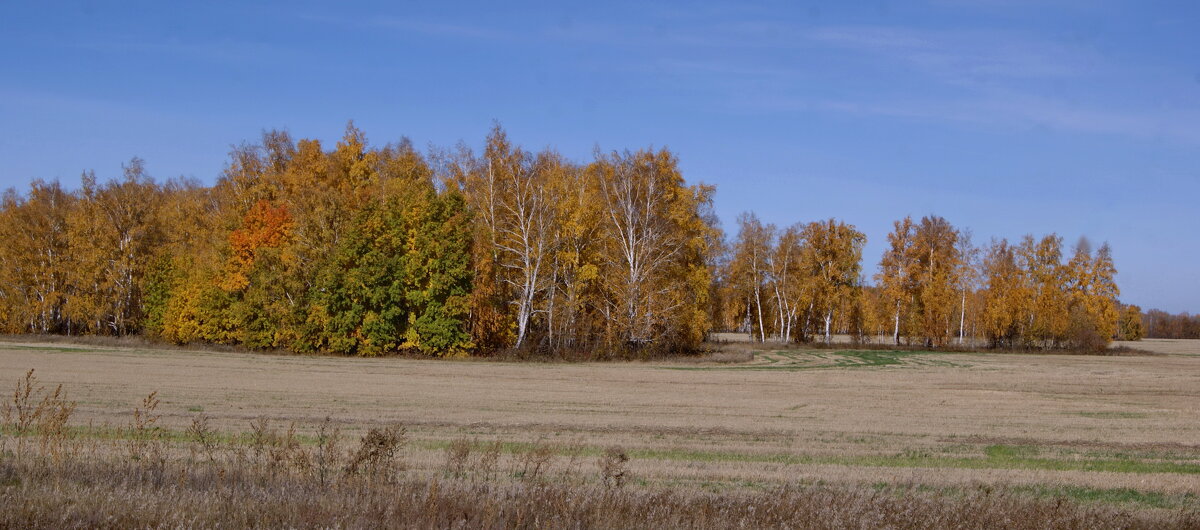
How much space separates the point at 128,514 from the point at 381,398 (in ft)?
73.3

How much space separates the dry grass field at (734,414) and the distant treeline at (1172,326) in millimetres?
142044

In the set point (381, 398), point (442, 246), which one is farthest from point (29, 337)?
point (381, 398)

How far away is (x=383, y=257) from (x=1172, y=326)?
175 m

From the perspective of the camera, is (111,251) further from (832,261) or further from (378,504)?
(378,504)

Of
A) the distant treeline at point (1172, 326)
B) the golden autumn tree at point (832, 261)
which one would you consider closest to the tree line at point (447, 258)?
the golden autumn tree at point (832, 261)

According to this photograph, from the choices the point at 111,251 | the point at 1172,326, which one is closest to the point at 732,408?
the point at 111,251

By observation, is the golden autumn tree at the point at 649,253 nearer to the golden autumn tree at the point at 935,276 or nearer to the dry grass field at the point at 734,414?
the dry grass field at the point at 734,414

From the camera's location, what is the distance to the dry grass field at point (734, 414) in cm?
1463

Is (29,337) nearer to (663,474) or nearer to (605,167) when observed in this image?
(605,167)

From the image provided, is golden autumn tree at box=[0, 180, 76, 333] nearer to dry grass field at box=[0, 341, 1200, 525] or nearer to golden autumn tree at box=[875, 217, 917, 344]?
dry grass field at box=[0, 341, 1200, 525]

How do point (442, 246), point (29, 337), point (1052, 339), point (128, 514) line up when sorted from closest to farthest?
point (128, 514) < point (442, 246) < point (29, 337) < point (1052, 339)

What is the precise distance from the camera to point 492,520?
736cm

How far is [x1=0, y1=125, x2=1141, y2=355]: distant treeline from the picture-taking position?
183 ft

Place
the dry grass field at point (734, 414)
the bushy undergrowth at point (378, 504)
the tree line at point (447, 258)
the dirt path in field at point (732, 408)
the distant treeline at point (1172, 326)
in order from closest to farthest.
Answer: the bushy undergrowth at point (378, 504) → the dry grass field at point (734, 414) → the dirt path in field at point (732, 408) → the tree line at point (447, 258) → the distant treeline at point (1172, 326)
